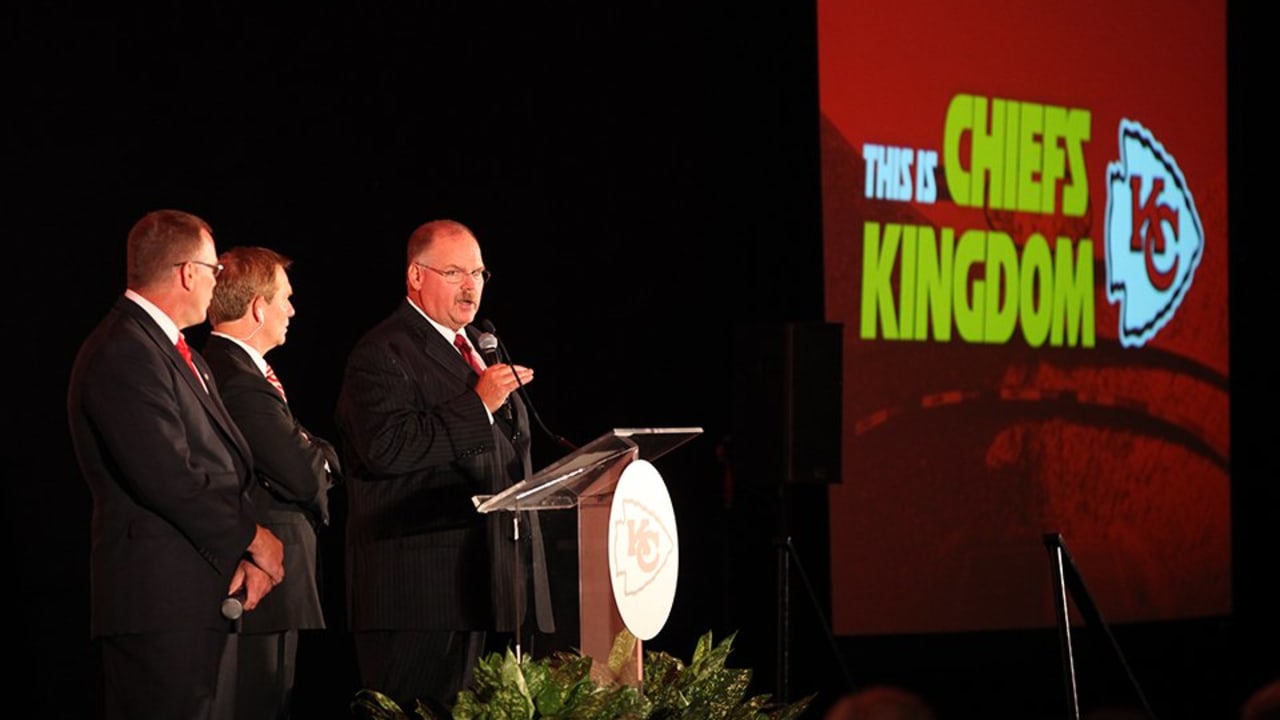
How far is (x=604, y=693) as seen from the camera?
8.09 ft

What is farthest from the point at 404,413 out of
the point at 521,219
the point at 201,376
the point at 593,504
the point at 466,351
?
the point at 521,219

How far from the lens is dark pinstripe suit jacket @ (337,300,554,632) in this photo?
366cm

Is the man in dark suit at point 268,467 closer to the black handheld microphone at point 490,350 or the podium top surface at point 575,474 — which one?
the black handheld microphone at point 490,350

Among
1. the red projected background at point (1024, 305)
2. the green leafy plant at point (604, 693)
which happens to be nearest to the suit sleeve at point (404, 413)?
the green leafy plant at point (604, 693)

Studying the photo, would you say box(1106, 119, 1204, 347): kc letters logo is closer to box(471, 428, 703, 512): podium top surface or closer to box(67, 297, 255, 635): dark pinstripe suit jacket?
box(471, 428, 703, 512): podium top surface

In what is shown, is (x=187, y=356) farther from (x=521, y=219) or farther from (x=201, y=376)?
(x=521, y=219)

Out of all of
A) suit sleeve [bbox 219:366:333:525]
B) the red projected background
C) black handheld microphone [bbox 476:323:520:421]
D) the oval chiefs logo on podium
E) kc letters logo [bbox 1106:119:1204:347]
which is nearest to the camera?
the oval chiefs logo on podium

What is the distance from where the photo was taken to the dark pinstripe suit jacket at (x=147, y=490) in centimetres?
316

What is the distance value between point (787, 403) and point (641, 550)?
2.85 metres

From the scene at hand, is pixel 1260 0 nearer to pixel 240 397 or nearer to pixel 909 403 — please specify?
pixel 909 403

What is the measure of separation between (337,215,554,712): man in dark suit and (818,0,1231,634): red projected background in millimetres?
3048

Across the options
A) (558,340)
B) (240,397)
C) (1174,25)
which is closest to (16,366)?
(240,397)

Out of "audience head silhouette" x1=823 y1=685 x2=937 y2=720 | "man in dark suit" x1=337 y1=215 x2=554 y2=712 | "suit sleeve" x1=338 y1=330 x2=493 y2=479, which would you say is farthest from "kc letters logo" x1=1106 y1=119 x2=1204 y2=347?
"audience head silhouette" x1=823 y1=685 x2=937 y2=720

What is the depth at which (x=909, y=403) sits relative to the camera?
6828 millimetres
